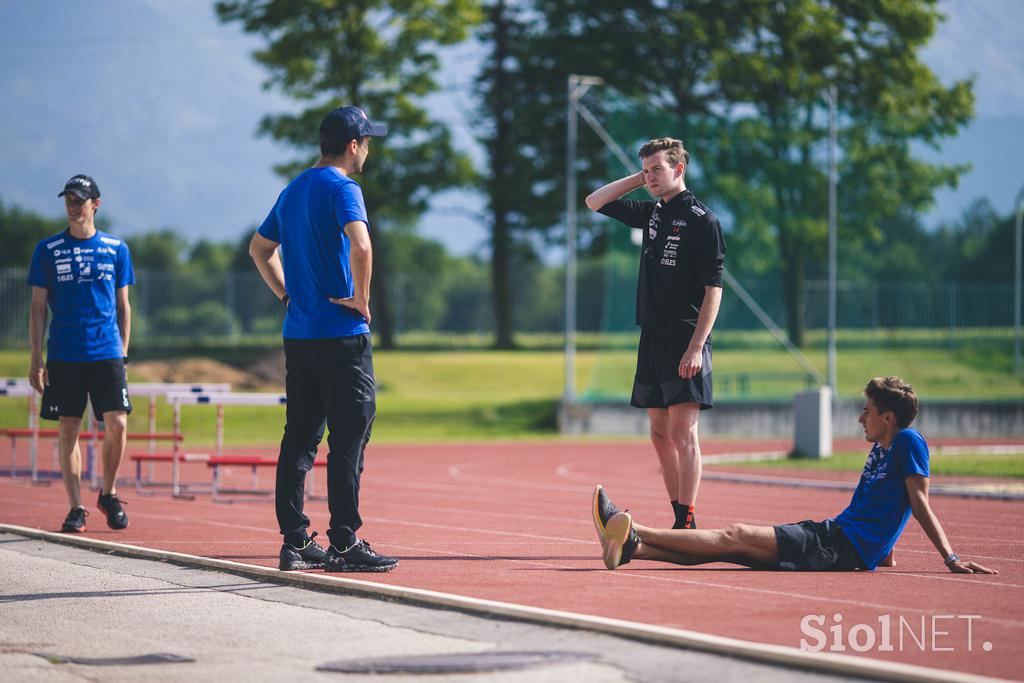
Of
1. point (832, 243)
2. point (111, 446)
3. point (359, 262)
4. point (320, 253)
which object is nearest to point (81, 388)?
point (111, 446)

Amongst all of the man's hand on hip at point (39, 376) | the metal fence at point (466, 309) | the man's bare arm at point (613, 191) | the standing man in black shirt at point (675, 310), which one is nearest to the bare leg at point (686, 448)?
the standing man in black shirt at point (675, 310)

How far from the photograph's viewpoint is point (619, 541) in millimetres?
7598

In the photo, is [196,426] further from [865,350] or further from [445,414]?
[865,350]

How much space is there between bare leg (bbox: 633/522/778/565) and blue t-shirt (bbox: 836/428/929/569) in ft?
1.62

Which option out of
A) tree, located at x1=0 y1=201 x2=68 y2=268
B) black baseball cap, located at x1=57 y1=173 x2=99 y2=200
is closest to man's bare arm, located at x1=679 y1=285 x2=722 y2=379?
black baseball cap, located at x1=57 y1=173 x2=99 y2=200

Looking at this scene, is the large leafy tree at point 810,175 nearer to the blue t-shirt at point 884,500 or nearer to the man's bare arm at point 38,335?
the man's bare arm at point 38,335

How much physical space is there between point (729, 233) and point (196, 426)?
424 inches

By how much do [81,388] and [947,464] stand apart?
12420 mm

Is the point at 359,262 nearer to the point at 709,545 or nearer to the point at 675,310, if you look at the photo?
the point at 675,310

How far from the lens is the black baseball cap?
32.5 feet

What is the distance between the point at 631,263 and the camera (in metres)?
28.7

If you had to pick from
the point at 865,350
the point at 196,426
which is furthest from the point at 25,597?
the point at 865,350

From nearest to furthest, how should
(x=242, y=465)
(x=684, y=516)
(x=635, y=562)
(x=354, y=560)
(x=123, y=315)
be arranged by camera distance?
(x=354, y=560)
(x=635, y=562)
(x=684, y=516)
(x=123, y=315)
(x=242, y=465)

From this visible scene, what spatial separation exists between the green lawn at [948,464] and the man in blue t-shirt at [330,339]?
11072mm
